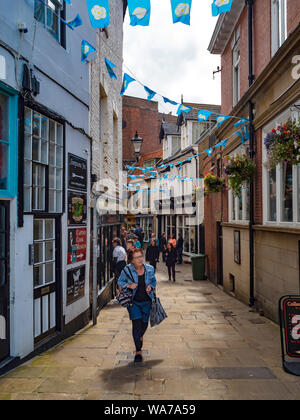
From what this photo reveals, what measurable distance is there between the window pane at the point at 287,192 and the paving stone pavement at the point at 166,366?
2.36 metres

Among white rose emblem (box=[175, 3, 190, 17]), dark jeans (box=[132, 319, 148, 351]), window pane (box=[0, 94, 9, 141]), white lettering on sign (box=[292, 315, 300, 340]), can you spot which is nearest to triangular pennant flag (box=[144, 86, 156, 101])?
white rose emblem (box=[175, 3, 190, 17])

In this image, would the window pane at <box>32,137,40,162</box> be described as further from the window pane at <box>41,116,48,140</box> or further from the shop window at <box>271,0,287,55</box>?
the shop window at <box>271,0,287,55</box>

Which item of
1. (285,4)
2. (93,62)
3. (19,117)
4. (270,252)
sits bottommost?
(270,252)

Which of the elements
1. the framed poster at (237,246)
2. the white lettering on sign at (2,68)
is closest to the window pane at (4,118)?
the white lettering on sign at (2,68)

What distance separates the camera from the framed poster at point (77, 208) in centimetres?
725

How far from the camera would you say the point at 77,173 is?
763 centimetres

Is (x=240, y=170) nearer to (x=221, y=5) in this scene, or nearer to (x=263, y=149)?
(x=263, y=149)

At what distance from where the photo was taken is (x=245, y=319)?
891cm

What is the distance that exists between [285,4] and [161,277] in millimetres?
12346

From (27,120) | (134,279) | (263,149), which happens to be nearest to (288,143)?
(134,279)

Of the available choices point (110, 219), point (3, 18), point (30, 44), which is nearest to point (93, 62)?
point (30, 44)

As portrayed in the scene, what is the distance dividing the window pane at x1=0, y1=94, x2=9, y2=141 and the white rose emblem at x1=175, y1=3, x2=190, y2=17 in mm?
2618
